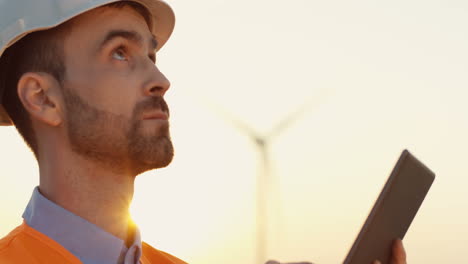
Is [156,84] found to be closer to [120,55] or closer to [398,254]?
[120,55]

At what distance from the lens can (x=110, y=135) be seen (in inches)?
203

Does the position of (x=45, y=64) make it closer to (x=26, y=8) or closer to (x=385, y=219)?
(x=26, y=8)

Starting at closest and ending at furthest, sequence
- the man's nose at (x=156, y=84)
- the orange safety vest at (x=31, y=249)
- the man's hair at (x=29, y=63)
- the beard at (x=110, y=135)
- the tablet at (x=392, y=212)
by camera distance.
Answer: the tablet at (x=392, y=212) → the orange safety vest at (x=31, y=249) → the beard at (x=110, y=135) → the man's nose at (x=156, y=84) → the man's hair at (x=29, y=63)

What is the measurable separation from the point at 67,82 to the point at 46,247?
56.5 inches

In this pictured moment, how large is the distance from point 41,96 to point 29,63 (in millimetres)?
390

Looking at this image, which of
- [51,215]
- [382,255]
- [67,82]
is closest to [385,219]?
[382,255]

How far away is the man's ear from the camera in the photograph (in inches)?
205

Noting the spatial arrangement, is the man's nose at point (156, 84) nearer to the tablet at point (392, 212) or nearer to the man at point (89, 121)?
the man at point (89, 121)

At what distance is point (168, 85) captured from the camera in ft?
17.6

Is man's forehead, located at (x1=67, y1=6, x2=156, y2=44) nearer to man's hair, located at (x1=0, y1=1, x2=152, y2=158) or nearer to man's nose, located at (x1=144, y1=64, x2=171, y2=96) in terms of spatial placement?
man's hair, located at (x1=0, y1=1, x2=152, y2=158)

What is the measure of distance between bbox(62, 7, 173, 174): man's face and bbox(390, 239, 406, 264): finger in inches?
86.5

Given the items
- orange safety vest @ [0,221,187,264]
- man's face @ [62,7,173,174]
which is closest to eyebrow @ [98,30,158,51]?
man's face @ [62,7,173,174]

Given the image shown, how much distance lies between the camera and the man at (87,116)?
502 cm

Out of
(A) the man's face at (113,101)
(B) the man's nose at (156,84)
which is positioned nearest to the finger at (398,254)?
(A) the man's face at (113,101)
